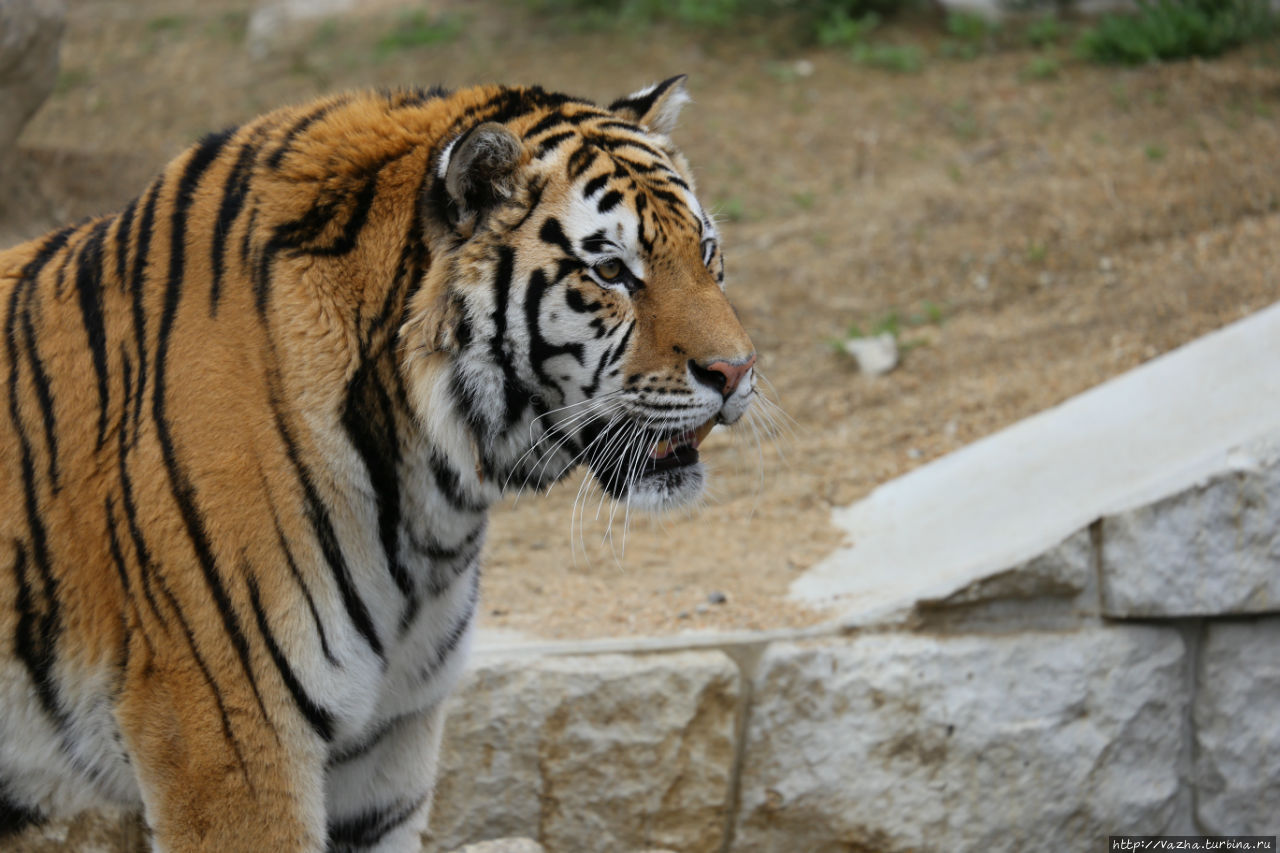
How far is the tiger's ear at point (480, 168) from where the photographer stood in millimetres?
2057

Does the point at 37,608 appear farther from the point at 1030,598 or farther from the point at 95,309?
the point at 1030,598

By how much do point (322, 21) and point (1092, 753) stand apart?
306 inches

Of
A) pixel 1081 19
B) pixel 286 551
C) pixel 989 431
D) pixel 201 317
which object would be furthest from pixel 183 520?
pixel 1081 19

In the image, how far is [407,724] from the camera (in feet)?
8.37

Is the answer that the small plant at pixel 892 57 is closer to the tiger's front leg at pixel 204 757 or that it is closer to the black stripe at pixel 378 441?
the black stripe at pixel 378 441

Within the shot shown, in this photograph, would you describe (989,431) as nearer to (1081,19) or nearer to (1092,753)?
(1092,753)

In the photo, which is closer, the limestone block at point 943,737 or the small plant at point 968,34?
the limestone block at point 943,737

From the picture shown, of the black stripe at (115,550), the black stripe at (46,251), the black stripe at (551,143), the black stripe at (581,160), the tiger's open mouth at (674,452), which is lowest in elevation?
the tiger's open mouth at (674,452)

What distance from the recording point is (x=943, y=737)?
3.46 m

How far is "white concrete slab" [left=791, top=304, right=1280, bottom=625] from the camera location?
353 cm

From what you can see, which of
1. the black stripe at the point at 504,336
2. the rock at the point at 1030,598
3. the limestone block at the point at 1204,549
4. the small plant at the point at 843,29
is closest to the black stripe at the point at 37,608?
the black stripe at the point at 504,336

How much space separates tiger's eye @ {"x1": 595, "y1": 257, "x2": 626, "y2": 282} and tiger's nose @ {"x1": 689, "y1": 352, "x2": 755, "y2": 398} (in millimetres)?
200

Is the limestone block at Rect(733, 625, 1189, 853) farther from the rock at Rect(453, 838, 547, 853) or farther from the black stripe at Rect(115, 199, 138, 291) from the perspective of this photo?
the black stripe at Rect(115, 199, 138, 291)

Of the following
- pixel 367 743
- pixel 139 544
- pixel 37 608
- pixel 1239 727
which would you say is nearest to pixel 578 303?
pixel 139 544
